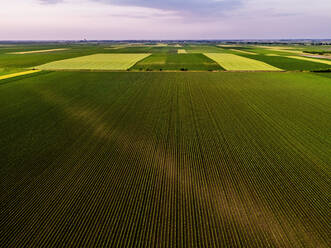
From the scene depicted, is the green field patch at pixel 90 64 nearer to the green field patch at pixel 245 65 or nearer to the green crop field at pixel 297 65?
the green field patch at pixel 245 65

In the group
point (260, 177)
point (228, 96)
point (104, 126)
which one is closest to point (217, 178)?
point (260, 177)

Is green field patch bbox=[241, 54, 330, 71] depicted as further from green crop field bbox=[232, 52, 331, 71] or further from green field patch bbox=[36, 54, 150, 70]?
green field patch bbox=[36, 54, 150, 70]

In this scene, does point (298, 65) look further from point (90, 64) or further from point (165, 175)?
point (90, 64)

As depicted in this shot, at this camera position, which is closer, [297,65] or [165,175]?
[165,175]

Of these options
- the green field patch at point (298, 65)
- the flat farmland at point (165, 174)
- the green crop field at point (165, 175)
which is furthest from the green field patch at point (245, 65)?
the flat farmland at point (165, 174)

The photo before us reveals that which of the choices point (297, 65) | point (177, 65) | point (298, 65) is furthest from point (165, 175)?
point (298, 65)

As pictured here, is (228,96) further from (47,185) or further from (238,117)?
(47,185)

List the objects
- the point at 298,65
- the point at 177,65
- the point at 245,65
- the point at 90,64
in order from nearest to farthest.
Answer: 1. the point at 298,65
2. the point at 245,65
3. the point at 177,65
4. the point at 90,64

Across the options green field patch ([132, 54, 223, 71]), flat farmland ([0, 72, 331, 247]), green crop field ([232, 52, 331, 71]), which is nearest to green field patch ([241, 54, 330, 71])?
green crop field ([232, 52, 331, 71])

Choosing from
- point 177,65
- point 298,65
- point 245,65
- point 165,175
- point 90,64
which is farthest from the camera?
point 90,64

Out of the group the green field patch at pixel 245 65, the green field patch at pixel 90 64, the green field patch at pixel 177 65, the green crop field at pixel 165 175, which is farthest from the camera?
the green field patch at pixel 90 64
